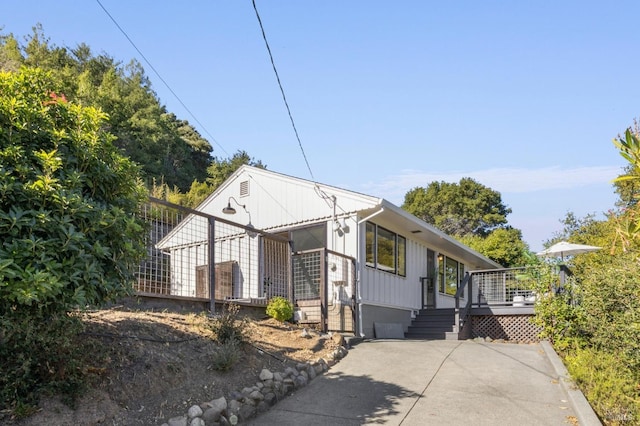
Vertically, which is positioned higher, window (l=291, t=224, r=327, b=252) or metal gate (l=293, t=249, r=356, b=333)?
window (l=291, t=224, r=327, b=252)

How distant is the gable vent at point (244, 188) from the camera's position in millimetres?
13068

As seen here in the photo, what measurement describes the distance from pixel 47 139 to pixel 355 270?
7.58 metres

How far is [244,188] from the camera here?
1314 centimetres

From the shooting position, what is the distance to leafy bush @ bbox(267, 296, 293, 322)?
8.95 metres

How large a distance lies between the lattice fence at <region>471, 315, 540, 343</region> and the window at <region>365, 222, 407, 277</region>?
2391 mm

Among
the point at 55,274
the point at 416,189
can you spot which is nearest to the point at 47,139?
the point at 55,274

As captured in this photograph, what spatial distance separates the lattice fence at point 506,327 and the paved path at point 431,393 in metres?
3.25

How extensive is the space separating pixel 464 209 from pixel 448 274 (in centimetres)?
2214

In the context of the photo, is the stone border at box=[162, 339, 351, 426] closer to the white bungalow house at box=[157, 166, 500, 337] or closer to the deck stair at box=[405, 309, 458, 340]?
the white bungalow house at box=[157, 166, 500, 337]

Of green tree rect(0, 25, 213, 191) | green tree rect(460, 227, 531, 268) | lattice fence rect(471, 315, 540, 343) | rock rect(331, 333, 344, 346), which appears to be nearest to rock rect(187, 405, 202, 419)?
rock rect(331, 333, 344, 346)

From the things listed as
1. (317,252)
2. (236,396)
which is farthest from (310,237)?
(236,396)

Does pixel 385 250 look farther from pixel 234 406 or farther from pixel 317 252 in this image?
pixel 234 406

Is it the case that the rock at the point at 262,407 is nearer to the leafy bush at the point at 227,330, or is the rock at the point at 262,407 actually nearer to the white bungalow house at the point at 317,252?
the leafy bush at the point at 227,330

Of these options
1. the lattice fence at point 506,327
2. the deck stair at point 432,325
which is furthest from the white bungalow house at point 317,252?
the lattice fence at point 506,327
